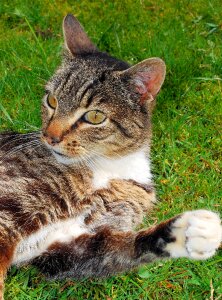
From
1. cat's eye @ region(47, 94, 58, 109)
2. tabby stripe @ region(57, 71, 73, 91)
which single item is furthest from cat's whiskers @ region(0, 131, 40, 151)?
tabby stripe @ region(57, 71, 73, 91)

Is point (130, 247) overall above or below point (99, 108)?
below

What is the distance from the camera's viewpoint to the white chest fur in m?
3.14

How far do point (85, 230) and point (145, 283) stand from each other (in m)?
0.45

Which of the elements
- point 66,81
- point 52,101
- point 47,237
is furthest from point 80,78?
point 47,237

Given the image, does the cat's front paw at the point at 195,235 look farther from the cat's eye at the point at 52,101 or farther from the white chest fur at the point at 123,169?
the cat's eye at the point at 52,101

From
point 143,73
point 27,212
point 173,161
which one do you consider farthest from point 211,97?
point 27,212

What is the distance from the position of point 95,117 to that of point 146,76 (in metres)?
0.39

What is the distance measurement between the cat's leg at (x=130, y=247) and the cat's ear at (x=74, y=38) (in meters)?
1.17

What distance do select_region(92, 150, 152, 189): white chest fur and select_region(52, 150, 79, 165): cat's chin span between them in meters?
0.13

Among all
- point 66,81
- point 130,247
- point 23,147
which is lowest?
point 130,247

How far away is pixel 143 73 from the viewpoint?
3.10m

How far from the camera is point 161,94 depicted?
425cm

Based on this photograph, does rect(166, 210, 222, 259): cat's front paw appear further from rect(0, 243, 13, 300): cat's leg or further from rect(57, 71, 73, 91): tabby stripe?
rect(57, 71, 73, 91): tabby stripe

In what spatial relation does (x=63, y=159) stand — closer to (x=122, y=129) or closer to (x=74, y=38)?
(x=122, y=129)
